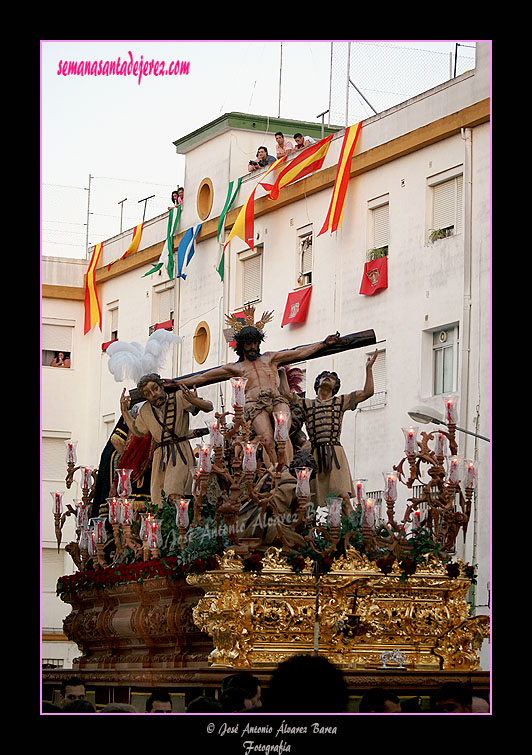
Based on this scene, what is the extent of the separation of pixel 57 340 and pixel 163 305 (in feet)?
12.9

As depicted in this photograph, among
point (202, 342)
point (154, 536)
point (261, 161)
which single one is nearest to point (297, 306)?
point (261, 161)

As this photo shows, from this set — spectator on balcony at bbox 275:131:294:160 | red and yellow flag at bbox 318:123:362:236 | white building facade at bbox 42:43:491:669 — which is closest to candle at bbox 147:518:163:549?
white building facade at bbox 42:43:491:669

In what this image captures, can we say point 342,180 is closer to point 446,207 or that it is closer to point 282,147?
point 282,147

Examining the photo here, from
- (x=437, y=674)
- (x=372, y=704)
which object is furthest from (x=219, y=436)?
(x=372, y=704)

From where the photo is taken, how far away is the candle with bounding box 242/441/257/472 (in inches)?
604

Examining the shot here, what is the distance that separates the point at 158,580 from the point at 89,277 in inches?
704

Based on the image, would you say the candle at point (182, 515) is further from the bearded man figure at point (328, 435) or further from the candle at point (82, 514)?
the candle at point (82, 514)

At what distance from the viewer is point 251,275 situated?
3462 centimetres

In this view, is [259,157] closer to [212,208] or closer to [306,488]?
[212,208]

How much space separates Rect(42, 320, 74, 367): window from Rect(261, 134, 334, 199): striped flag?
4.92 meters

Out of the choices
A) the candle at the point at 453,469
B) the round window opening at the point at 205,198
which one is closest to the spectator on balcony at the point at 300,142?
the round window opening at the point at 205,198

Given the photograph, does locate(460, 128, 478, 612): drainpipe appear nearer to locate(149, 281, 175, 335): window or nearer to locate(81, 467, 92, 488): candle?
locate(81, 467, 92, 488): candle

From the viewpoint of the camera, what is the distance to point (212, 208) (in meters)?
35.8

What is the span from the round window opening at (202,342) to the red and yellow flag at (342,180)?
4.75 meters
